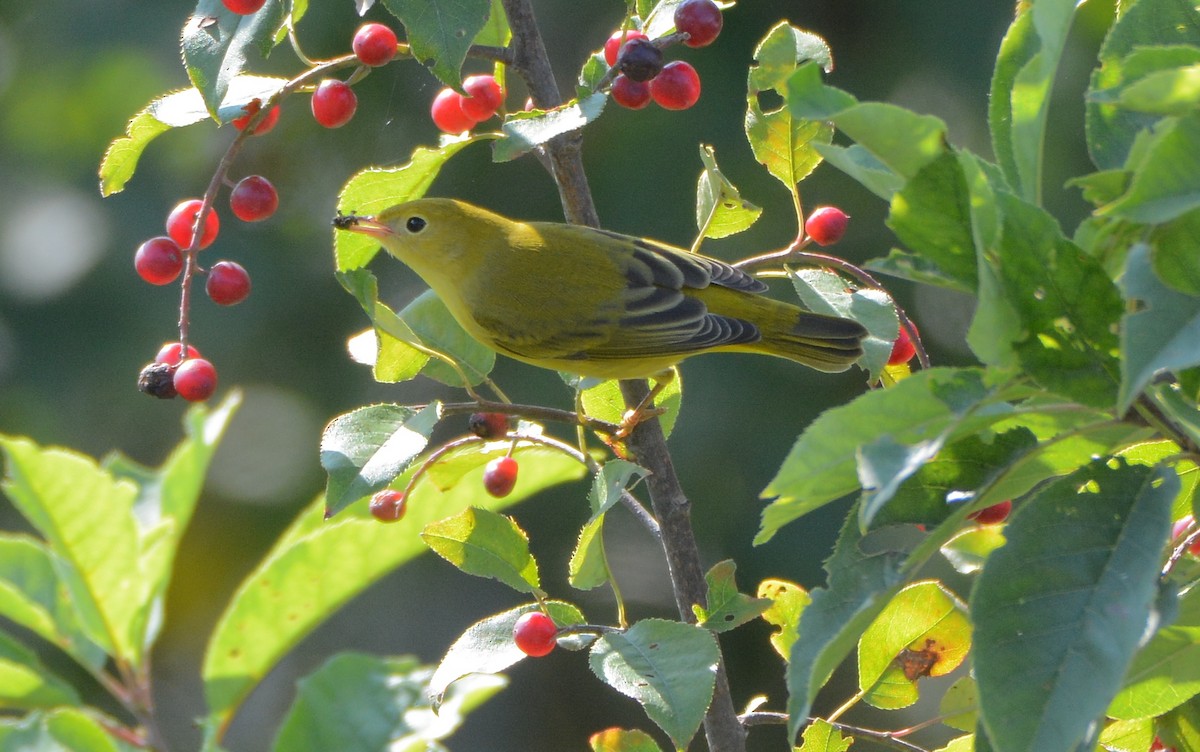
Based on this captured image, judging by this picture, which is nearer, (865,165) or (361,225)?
(865,165)

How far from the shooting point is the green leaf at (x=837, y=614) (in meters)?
1.09

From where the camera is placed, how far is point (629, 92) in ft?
6.13

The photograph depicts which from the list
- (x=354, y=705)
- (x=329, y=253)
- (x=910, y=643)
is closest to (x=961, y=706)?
(x=910, y=643)

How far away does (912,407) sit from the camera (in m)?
1.13

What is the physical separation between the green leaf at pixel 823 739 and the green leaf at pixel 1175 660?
0.41 meters

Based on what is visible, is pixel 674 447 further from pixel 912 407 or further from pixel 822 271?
pixel 912 407

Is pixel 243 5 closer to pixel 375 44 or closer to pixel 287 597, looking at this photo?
pixel 375 44

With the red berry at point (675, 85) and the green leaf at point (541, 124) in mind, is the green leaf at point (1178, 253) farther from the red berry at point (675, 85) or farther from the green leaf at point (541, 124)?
the red berry at point (675, 85)

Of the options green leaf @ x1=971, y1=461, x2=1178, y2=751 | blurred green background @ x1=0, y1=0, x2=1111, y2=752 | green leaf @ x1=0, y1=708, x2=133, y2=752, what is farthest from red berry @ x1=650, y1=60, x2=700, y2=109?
blurred green background @ x1=0, y1=0, x2=1111, y2=752

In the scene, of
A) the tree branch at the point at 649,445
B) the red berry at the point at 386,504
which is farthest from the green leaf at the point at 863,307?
the red berry at the point at 386,504

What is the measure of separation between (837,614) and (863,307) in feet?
2.24

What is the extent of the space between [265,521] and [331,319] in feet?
2.37

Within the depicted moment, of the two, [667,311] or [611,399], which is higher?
[611,399]

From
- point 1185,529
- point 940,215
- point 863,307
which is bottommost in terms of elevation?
point 1185,529
